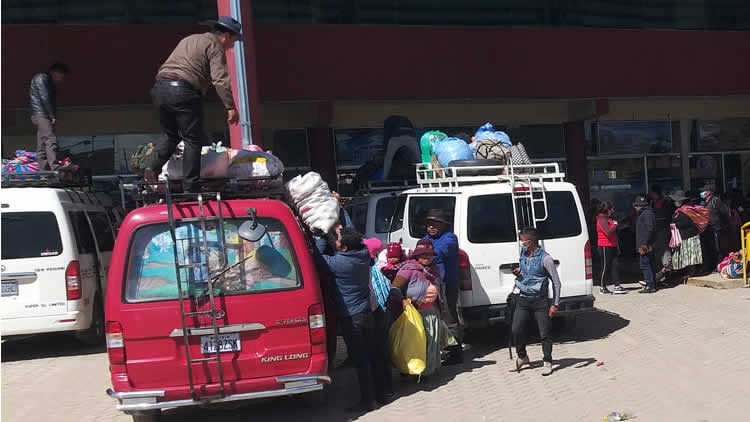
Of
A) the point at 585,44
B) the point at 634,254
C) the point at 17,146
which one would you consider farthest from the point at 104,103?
the point at 634,254

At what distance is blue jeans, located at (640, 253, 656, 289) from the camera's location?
13.1 m

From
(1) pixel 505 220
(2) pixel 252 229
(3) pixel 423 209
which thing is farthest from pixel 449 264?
(2) pixel 252 229

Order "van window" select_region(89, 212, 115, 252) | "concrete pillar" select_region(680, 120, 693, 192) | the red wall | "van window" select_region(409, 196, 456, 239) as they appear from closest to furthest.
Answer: "van window" select_region(409, 196, 456, 239)
"van window" select_region(89, 212, 115, 252)
the red wall
"concrete pillar" select_region(680, 120, 693, 192)

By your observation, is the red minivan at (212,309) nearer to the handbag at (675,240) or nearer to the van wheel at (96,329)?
the van wheel at (96,329)

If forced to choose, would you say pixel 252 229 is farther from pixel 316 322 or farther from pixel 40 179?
pixel 40 179

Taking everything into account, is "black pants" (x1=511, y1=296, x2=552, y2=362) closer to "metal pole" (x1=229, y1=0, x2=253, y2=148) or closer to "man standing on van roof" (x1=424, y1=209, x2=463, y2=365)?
"man standing on van roof" (x1=424, y1=209, x2=463, y2=365)

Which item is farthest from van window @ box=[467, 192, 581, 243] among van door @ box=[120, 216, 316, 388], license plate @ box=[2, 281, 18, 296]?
license plate @ box=[2, 281, 18, 296]

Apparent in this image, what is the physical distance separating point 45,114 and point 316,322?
6.82 meters

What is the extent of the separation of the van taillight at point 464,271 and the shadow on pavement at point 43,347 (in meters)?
5.22

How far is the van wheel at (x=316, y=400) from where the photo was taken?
747 centimetres

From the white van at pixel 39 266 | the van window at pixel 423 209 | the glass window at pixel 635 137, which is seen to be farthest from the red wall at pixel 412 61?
the van window at pixel 423 209

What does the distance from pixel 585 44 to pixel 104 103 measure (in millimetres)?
9618

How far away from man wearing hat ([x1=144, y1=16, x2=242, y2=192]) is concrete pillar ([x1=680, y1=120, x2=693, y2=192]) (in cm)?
1463

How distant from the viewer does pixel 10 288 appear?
9.77 m
